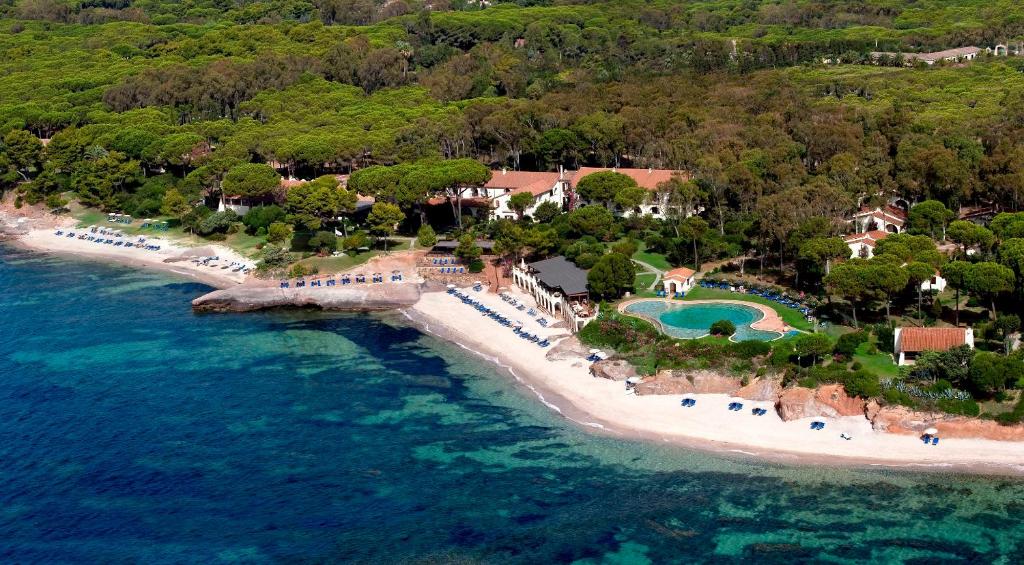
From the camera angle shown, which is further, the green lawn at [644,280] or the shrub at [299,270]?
the shrub at [299,270]

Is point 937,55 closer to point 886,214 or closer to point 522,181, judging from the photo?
point 886,214

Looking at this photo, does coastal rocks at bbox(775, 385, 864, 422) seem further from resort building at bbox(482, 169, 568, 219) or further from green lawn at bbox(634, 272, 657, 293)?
resort building at bbox(482, 169, 568, 219)

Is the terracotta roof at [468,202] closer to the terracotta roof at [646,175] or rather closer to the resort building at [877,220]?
the terracotta roof at [646,175]

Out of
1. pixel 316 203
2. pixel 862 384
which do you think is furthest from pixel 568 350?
pixel 316 203

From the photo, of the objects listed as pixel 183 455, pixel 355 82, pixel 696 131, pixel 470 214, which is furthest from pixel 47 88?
pixel 183 455

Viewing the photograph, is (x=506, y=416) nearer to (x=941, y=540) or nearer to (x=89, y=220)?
(x=941, y=540)

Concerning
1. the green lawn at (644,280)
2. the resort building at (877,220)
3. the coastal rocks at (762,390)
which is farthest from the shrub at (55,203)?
the coastal rocks at (762,390)

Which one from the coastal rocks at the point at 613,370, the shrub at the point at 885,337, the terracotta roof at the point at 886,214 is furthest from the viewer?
the terracotta roof at the point at 886,214
